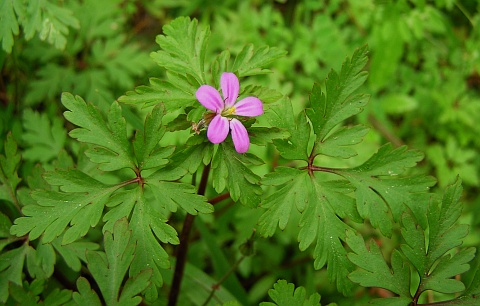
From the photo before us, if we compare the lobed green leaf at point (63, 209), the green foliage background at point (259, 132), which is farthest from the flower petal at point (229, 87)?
the lobed green leaf at point (63, 209)

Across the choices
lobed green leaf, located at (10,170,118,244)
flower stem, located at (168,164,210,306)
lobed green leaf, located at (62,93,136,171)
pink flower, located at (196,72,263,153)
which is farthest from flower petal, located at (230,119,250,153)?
lobed green leaf, located at (10,170,118,244)

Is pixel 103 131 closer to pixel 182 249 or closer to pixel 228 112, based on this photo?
pixel 228 112

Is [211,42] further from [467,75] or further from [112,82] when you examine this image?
[467,75]

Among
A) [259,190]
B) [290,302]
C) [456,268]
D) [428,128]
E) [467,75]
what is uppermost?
[259,190]

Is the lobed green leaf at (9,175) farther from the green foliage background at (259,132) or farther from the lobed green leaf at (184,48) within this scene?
the lobed green leaf at (184,48)

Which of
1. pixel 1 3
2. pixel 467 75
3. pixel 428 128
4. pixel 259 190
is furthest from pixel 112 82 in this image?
pixel 467 75

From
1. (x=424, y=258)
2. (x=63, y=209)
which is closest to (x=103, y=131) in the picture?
(x=63, y=209)

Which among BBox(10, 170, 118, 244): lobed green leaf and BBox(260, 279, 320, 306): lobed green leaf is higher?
BBox(10, 170, 118, 244): lobed green leaf

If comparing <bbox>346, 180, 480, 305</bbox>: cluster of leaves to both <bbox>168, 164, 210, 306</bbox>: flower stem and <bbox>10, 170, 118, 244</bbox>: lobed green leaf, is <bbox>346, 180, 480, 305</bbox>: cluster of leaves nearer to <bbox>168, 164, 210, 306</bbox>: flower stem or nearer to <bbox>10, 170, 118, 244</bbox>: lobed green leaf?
<bbox>168, 164, 210, 306</bbox>: flower stem
